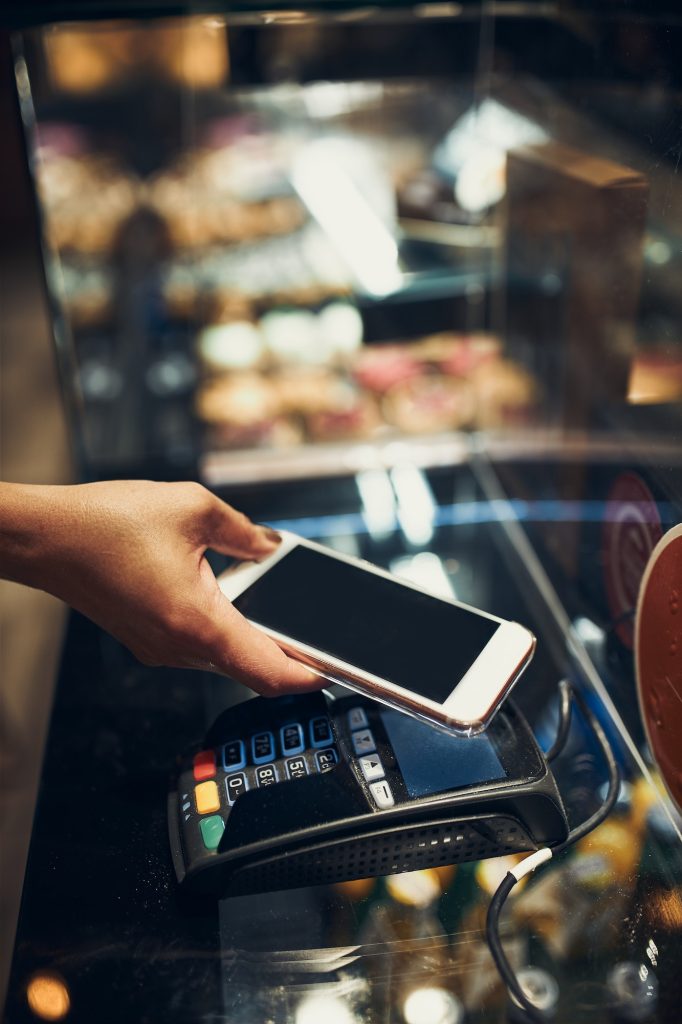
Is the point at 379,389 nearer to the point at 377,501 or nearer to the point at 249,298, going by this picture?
the point at 249,298

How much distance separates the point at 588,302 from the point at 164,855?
651 mm

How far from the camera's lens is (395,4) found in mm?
1020

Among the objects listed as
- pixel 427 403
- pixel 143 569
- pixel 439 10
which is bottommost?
pixel 427 403

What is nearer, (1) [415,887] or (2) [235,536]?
(1) [415,887]

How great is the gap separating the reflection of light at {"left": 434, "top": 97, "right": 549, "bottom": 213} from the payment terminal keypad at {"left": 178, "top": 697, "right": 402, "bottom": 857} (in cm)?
68

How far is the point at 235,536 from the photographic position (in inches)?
27.4

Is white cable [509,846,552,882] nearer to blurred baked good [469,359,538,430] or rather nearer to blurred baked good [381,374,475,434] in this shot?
blurred baked good [469,359,538,430]

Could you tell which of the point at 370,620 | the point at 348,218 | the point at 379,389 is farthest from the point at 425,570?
the point at 348,218

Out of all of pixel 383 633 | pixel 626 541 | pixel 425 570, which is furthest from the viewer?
pixel 425 570

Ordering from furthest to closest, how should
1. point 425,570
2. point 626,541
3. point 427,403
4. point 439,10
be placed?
1. point 427,403
2. point 439,10
3. point 425,570
4. point 626,541

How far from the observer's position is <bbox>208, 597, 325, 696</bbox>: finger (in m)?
0.60

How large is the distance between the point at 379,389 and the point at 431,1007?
4.13ft

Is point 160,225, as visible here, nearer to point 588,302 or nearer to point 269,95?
point 269,95

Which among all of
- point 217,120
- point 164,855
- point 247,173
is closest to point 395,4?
point 217,120
